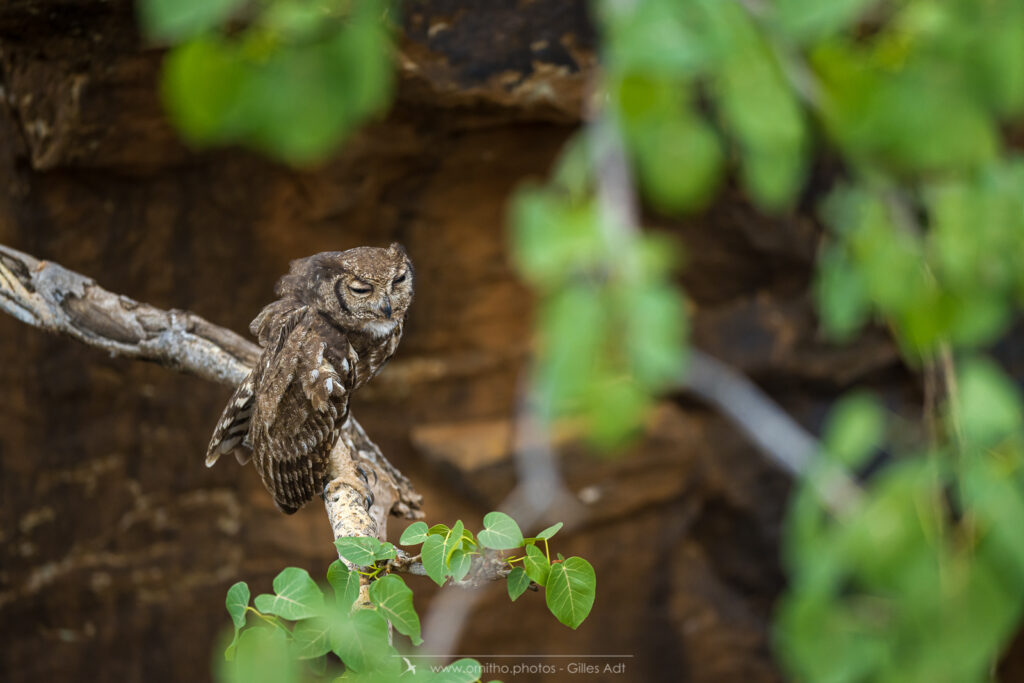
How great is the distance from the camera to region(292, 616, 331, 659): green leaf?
4.87 feet

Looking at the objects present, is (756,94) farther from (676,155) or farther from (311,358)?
(311,358)

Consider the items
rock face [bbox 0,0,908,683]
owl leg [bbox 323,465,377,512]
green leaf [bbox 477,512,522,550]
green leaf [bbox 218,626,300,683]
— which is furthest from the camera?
rock face [bbox 0,0,908,683]

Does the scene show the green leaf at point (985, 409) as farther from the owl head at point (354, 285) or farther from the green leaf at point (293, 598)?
the owl head at point (354, 285)

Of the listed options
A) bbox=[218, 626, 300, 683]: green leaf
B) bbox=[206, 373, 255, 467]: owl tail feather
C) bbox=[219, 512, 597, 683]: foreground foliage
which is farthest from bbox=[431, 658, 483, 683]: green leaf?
bbox=[206, 373, 255, 467]: owl tail feather

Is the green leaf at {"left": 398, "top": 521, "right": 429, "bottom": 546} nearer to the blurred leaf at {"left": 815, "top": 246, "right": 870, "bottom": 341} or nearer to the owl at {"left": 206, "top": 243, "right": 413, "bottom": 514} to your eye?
the owl at {"left": 206, "top": 243, "right": 413, "bottom": 514}

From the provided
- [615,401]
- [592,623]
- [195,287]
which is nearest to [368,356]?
[195,287]

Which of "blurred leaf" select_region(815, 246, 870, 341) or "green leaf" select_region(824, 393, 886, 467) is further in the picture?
"blurred leaf" select_region(815, 246, 870, 341)

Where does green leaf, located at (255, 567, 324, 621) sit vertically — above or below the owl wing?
above

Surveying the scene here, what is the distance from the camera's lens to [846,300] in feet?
3.10

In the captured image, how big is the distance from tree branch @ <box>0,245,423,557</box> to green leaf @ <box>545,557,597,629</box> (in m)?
0.97

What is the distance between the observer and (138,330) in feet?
9.13

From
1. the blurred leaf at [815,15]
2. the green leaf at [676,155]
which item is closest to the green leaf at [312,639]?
the green leaf at [676,155]

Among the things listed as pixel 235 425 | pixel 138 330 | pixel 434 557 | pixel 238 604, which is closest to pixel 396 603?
pixel 434 557

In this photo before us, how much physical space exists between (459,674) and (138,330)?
1752 mm
